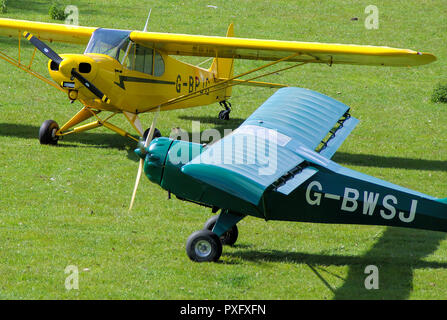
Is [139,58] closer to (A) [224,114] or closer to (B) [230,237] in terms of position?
(A) [224,114]

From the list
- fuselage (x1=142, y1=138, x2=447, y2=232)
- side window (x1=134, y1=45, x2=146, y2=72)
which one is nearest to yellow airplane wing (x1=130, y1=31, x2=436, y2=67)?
side window (x1=134, y1=45, x2=146, y2=72)

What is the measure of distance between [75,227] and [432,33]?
25517mm

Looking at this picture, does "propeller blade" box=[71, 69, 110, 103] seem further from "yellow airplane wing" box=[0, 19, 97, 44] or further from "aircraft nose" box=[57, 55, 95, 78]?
"yellow airplane wing" box=[0, 19, 97, 44]

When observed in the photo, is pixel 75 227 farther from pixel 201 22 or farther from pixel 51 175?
pixel 201 22

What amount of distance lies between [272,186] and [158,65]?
8749 millimetres

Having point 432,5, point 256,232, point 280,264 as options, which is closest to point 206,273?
point 280,264

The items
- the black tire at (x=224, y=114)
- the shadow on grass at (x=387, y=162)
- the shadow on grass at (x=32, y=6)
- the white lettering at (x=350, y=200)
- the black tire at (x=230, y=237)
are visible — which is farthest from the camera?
the shadow on grass at (x=32, y=6)

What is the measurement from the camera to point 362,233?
12023 millimetres

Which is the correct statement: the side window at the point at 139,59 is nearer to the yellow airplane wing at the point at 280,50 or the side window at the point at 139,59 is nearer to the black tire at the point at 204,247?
the yellow airplane wing at the point at 280,50

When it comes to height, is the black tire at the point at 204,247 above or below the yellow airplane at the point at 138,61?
below

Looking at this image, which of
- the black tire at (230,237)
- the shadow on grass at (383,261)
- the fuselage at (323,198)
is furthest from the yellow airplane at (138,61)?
the fuselage at (323,198)

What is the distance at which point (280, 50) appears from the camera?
14992 mm

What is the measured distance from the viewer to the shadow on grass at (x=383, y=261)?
930cm

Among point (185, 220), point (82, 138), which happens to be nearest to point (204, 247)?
point (185, 220)
